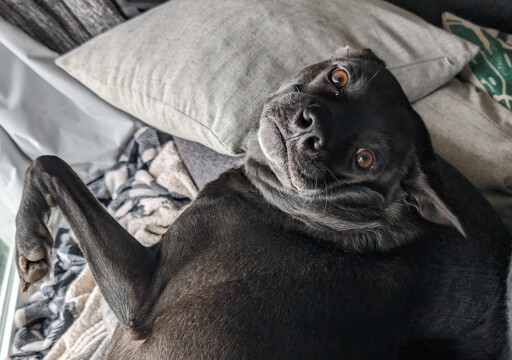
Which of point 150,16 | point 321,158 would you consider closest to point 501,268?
point 321,158

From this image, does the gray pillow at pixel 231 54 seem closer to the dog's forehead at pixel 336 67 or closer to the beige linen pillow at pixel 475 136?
the beige linen pillow at pixel 475 136

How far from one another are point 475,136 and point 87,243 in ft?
6.33

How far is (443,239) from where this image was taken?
6.31ft

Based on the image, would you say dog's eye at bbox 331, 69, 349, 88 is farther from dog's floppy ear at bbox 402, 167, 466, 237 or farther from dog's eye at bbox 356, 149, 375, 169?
dog's floppy ear at bbox 402, 167, 466, 237

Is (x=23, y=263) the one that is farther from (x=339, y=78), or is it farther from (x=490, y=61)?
(x=490, y=61)

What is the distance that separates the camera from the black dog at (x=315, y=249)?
5.44 ft

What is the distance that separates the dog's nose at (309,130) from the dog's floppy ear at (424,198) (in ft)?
1.38

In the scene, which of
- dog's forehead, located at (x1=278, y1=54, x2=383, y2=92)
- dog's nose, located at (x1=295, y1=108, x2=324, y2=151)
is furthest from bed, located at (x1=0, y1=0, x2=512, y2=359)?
dog's nose, located at (x1=295, y1=108, x2=324, y2=151)

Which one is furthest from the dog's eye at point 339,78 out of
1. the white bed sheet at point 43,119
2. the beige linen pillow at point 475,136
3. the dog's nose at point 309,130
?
the white bed sheet at point 43,119

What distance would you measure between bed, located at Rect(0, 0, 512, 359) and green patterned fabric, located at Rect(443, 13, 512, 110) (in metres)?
0.03

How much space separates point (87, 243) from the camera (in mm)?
1977

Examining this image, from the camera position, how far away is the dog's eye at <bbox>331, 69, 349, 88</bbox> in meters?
1.89

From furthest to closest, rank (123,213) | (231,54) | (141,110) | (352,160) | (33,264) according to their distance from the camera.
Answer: (123,213)
(141,110)
(231,54)
(33,264)
(352,160)

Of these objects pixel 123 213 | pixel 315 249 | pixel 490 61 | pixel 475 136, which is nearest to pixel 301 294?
pixel 315 249
